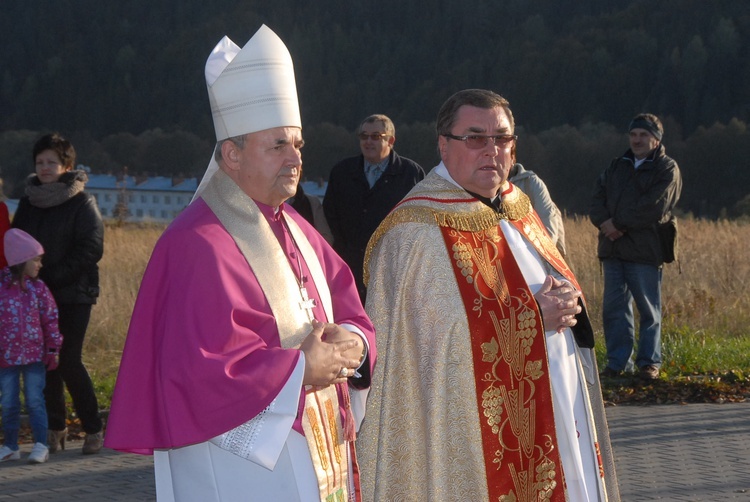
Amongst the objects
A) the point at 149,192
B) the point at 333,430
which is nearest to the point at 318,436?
the point at 333,430

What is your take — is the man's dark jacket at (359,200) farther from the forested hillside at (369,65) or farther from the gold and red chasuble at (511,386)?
the forested hillside at (369,65)

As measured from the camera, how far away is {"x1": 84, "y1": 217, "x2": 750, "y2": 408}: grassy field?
10.7 m

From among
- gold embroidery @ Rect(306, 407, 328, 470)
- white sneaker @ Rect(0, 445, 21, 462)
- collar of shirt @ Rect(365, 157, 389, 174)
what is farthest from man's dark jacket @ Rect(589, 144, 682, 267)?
gold embroidery @ Rect(306, 407, 328, 470)

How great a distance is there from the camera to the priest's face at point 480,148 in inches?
176

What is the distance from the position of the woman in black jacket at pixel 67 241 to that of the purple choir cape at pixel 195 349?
437 cm

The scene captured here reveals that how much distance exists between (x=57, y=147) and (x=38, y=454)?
1.98 m

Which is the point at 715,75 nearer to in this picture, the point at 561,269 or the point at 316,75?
the point at 316,75

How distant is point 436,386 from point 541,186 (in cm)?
428

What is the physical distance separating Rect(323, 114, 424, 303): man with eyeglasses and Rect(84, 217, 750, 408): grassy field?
237 centimetres

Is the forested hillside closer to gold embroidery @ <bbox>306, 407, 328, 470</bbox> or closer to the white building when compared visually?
the white building

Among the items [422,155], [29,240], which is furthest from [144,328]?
[422,155]

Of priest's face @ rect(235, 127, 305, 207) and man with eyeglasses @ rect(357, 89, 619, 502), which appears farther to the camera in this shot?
man with eyeglasses @ rect(357, 89, 619, 502)

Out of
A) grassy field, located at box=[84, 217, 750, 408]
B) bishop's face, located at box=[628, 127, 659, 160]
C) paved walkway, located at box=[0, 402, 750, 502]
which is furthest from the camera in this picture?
grassy field, located at box=[84, 217, 750, 408]

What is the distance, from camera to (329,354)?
334 centimetres
